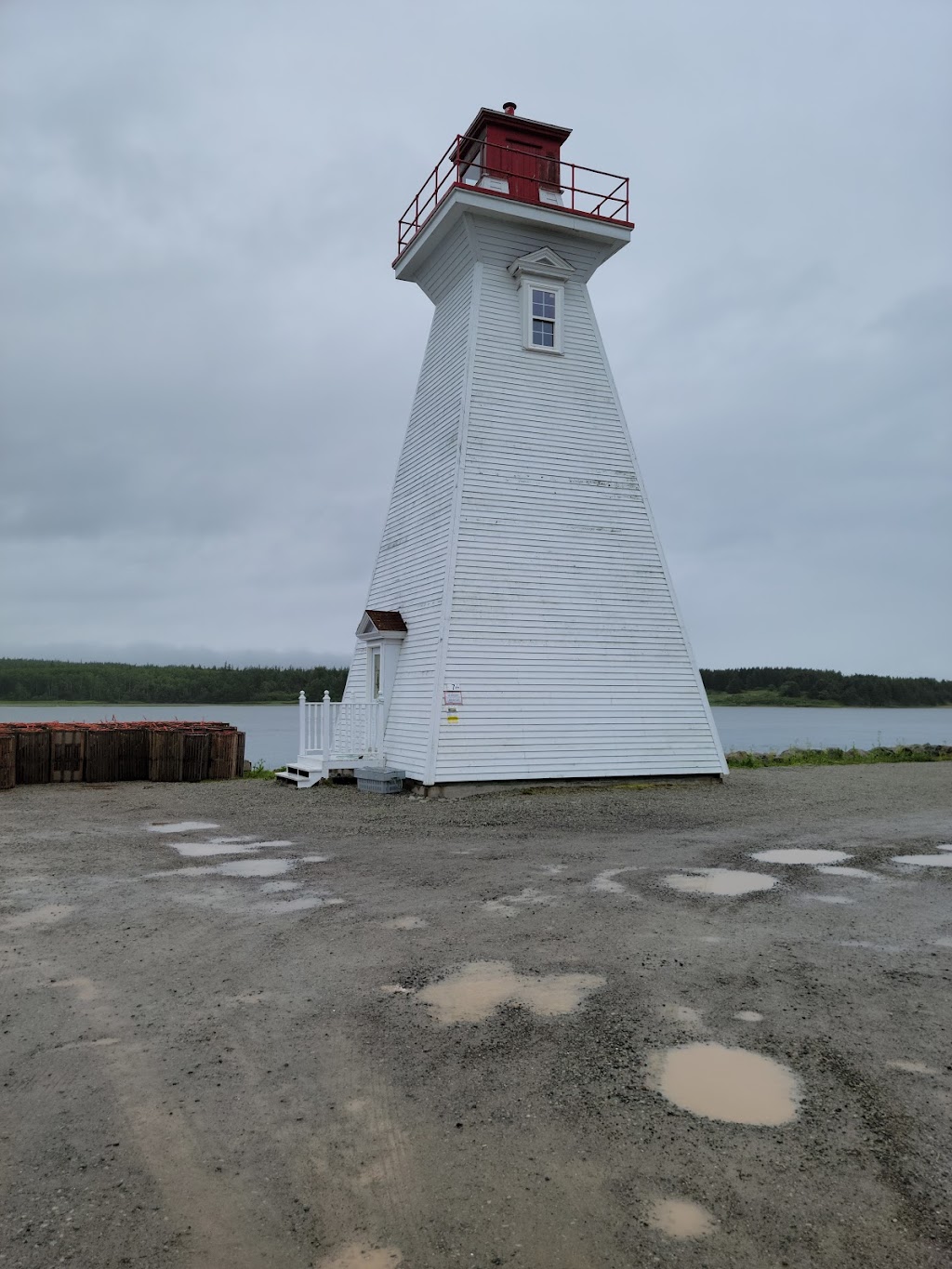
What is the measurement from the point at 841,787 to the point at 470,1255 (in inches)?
611

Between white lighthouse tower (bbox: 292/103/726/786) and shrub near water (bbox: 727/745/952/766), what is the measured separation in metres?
7.57

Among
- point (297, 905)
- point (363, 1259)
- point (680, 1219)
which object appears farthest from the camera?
point (297, 905)

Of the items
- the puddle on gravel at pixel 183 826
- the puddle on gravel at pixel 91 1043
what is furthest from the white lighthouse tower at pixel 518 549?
the puddle on gravel at pixel 91 1043

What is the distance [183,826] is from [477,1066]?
8417 mm

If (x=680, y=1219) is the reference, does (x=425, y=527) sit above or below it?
above

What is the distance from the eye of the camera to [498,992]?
16.9 ft

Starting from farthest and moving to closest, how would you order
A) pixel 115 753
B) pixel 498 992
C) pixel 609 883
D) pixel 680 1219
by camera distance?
pixel 115 753 < pixel 609 883 < pixel 498 992 < pixel 680 1219

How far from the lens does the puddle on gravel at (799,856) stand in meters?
9.12

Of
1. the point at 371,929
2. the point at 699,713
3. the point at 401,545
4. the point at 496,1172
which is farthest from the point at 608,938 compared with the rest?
the point at 401,545

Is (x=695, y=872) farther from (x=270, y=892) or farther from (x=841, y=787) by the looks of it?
(x=841, y=787)

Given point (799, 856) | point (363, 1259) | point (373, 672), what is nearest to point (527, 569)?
point (373, 672)

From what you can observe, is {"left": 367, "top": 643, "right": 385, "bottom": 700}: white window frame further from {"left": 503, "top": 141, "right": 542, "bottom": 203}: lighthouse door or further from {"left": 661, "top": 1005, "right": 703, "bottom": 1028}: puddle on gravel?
{"left": 661, "top": 1005, "right": 703, "bottom": 1028}: puddle on gravel

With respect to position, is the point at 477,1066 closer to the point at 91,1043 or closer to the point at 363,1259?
the point at 363,1259

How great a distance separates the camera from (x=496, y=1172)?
10.9ft
